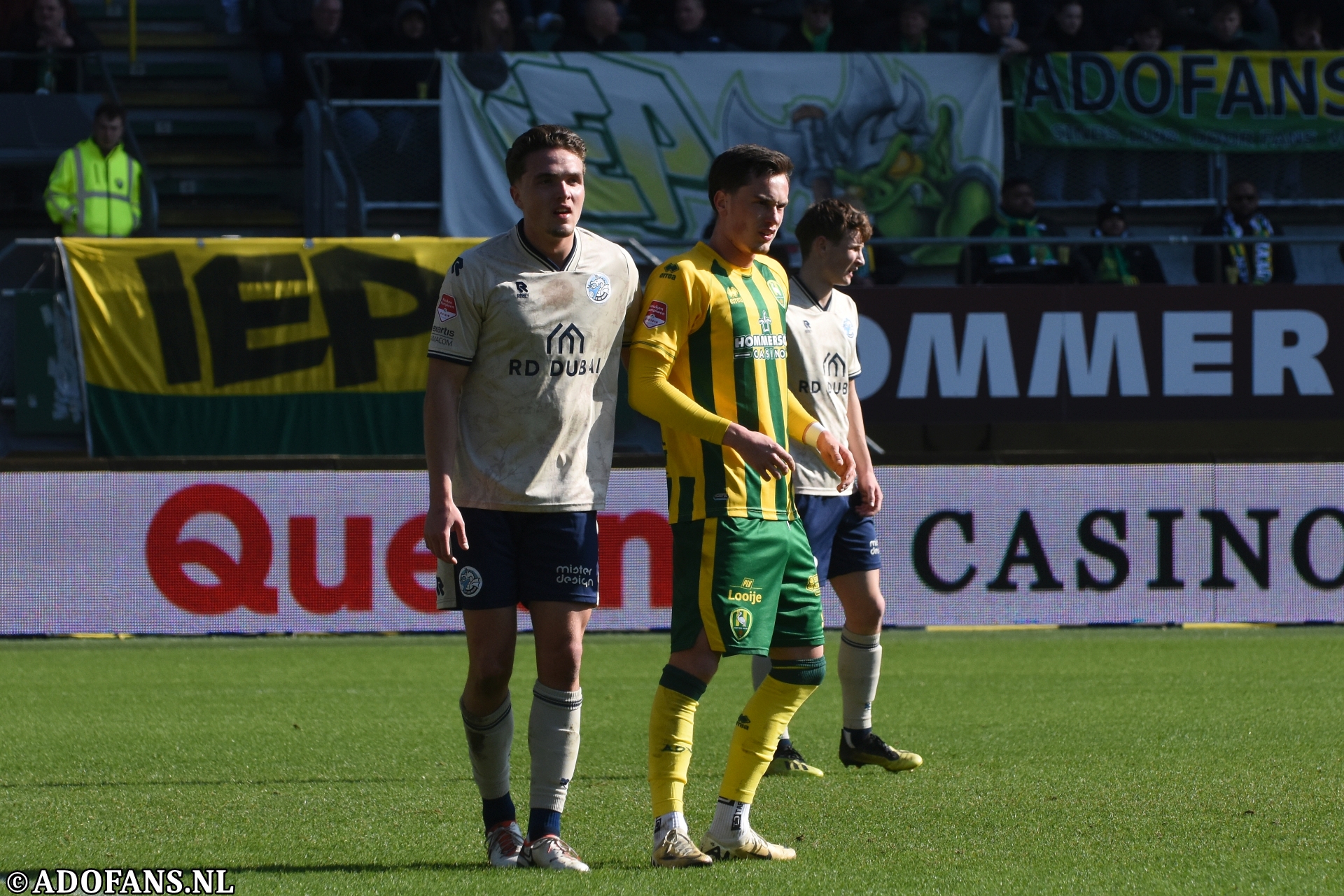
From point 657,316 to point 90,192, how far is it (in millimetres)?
10498

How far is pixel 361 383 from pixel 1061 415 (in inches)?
207

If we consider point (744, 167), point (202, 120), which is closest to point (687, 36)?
point (202, 120)

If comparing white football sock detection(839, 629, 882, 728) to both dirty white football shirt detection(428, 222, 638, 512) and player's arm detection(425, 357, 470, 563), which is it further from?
player's arm detection(425, 357, 470, 563)

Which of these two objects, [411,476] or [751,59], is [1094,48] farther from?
[411,476]

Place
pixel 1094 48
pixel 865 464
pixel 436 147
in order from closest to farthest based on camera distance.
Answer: pixel 865 464 → pixel 436 147 → pixel 1094 48

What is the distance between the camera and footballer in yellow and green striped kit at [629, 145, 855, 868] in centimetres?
464

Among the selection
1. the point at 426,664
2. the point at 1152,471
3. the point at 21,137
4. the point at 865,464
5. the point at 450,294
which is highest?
the point at 21,137

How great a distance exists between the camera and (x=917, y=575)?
469 inches

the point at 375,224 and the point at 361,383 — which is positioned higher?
the point at 375,224

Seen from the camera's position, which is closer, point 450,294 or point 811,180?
point 450,294

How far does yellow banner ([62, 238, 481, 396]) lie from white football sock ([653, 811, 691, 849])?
331 inches

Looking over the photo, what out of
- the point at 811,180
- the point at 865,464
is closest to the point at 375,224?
the point at 811,180

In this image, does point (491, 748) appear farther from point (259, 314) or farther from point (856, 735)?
point (259, 314)

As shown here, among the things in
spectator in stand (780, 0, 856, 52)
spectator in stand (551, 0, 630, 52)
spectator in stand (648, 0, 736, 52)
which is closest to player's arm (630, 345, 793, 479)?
spectator in stand (551, 0, 630, 52)
